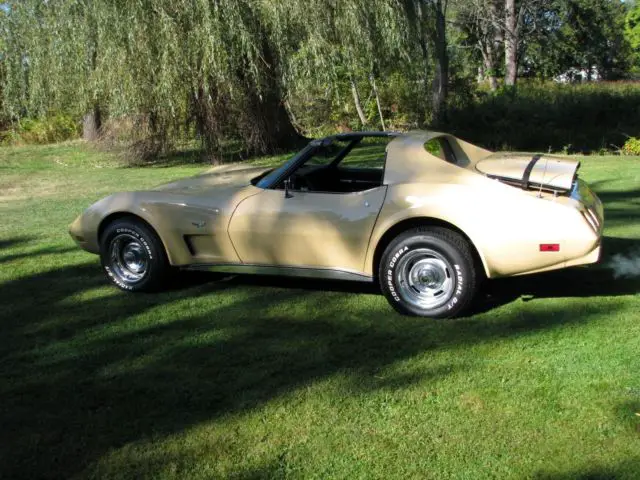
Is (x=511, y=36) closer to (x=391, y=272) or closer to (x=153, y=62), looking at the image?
(x=153, y=62)

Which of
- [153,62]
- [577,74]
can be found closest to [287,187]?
[153,62]

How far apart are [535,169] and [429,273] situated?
100 cm

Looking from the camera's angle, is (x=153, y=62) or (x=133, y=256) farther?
(x=153, y=62)

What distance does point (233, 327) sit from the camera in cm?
490

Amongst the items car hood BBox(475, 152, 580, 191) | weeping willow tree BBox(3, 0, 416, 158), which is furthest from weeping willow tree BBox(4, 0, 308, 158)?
car hood BBox(475, 152, 580, 191)

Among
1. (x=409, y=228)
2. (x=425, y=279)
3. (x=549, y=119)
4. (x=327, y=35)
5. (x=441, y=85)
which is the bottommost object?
(x=425, y=279)

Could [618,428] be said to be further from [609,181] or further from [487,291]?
[609,181]

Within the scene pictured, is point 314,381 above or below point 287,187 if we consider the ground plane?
below

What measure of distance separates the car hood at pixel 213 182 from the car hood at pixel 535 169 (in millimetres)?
1860

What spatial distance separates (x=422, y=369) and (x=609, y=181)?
876cm

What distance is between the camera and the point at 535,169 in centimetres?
482

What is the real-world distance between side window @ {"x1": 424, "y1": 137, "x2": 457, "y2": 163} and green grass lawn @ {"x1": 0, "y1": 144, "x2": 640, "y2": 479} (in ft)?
3.51

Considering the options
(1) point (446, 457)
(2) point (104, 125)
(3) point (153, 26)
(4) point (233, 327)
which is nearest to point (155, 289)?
(4) point (233, 327)

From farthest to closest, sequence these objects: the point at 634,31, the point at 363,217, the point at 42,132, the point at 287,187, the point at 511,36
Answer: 1. the point at 634,31
2. the point at 511,36
3. the point at 42,132
4. the point at 287,187
5. the point at 363,217
